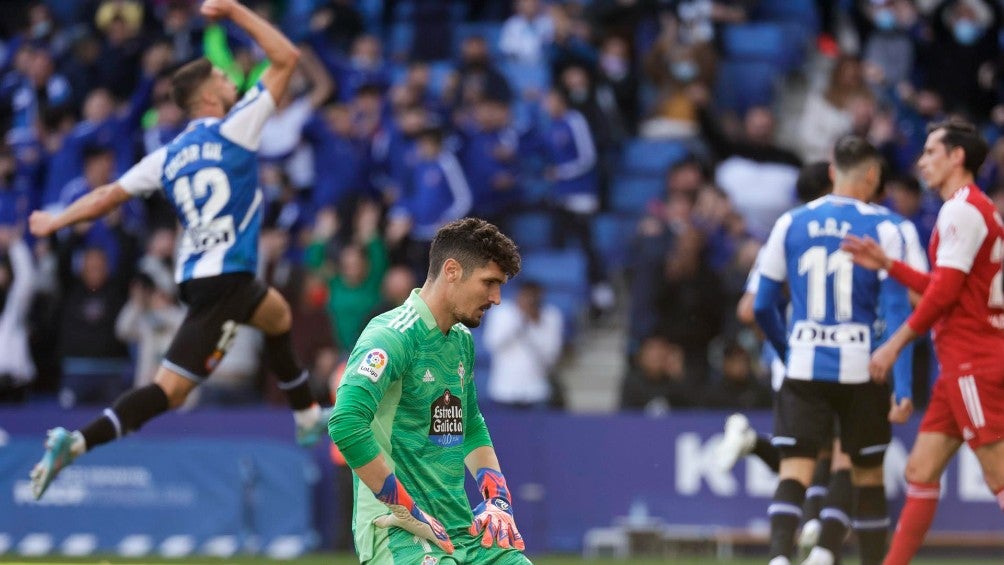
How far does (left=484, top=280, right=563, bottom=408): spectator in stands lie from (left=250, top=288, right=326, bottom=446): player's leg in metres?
4.83

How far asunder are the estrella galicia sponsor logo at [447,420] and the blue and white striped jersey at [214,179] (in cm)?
385

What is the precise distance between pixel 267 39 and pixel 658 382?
637cm

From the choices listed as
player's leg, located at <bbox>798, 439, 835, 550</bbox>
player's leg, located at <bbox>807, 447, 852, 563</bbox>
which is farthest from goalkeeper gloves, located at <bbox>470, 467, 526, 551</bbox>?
player's leg, located at <bbox>798, 439, 835, 550</bbox>

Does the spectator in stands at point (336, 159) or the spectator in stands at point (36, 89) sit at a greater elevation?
the spectator in stands at point (36, 89)

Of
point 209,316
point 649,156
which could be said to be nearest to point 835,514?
point 209,316

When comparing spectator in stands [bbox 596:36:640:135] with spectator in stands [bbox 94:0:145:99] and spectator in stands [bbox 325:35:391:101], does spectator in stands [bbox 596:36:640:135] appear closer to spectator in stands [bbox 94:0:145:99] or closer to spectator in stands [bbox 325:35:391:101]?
spectator in stands [bbox 325:35:391:101]

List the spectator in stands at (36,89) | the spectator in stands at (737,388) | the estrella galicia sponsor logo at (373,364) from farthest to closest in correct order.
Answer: the spectator in stands at (36,89)
the spectator in stands at (737,388)
the estrella galicia sponsor logo at (373,364)

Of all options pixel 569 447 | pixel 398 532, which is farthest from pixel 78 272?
pixel 398 532

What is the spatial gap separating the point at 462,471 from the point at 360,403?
763 millimetres

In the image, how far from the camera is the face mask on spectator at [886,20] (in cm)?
1777

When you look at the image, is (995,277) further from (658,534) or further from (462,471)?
(658,534)

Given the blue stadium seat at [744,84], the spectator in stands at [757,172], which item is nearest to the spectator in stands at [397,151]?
the spectator in stands at [757,172]

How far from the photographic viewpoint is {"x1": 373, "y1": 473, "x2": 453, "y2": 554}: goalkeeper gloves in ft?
20.9

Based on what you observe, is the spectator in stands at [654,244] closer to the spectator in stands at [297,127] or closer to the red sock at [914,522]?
the spectator in stands at [297,127]
